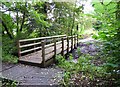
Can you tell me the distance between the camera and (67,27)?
9.83m

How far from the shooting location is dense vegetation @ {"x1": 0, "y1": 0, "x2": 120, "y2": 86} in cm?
153

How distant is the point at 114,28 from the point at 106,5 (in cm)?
25

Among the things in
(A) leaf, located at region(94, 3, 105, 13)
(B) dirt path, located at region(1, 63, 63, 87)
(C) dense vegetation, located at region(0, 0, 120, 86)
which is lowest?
(B) dirt path, located at region(1, 63, 63, 87)

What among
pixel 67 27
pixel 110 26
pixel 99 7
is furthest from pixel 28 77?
pixel 67 27

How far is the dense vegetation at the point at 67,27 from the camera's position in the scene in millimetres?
1531

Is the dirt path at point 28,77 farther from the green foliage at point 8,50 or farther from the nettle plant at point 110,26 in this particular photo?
the nettle plant at point 110,26

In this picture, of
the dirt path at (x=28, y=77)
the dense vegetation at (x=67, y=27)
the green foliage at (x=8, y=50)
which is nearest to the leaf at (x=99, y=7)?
the dense vegetation at (x=67, y=27)

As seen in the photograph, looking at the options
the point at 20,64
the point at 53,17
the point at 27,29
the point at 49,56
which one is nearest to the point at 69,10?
the point at 53,17

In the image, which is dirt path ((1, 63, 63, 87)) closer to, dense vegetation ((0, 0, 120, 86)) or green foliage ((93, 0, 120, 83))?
dense vegetation ((0, 0, 120, 86))

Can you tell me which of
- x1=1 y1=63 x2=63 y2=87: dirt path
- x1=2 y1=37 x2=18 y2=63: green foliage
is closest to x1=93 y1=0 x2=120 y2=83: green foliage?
x1=1 y1=63 x2=63 y2=87: dirt path

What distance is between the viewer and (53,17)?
834cm

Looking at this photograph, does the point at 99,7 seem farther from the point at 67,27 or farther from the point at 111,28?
the point at 67,27

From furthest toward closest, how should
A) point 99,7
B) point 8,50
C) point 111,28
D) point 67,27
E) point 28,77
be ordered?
point 67,27 < point 8,50 < point 28,77 < point 111,28 < point 99,7

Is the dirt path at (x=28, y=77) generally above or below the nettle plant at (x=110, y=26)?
below
